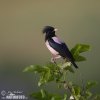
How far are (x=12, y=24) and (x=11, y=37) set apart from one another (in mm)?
85

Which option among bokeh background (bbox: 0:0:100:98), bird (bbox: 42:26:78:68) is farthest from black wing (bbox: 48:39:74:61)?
bokeh background (bbox: 0:0:100:98)

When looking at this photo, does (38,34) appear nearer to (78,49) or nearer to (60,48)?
(60,48)

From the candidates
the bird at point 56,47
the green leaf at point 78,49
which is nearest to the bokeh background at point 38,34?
the bird at point 56,47

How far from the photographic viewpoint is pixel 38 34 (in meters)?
1.85

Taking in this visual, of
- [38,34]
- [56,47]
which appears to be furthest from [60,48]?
[38,34]

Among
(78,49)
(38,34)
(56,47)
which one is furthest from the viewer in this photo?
(38,34)

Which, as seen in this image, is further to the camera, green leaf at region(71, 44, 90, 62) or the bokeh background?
the bokeh background

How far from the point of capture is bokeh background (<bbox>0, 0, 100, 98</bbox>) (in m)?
1.83

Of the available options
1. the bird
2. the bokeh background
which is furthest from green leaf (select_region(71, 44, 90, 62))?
the bokeh background

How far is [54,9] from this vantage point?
6.13 ft

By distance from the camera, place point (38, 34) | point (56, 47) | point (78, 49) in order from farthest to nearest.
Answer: point (38, 34), point (56, 47), point (78, 49)

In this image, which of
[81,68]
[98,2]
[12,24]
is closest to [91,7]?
[98,2]

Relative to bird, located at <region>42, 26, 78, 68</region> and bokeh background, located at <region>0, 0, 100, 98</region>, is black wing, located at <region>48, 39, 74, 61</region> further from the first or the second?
bokeh background, located at <region>0, 0, 100, 98</region>

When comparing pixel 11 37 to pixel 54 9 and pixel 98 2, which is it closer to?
pixel 54 9
